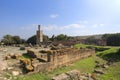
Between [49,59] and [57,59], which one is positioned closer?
[49,59]

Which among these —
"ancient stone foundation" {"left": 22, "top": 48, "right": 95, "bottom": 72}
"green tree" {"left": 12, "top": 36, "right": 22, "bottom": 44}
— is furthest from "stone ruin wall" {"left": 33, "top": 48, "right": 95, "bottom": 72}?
"green tree" {"left": 12, "top": 36, "right": 22, "bottom": 44}

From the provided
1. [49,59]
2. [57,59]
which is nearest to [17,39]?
[57,59]

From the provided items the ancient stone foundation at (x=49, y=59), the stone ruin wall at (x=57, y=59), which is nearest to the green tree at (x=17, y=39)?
the stone ruin wall at (x=57, y=59)

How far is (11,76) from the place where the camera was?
32.1 ft

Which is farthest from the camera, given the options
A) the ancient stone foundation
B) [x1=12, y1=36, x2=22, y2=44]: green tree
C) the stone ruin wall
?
[x1=12, y1=36, x2=22, y2=44]: green tree

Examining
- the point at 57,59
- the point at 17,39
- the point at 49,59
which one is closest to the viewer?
the point at 49,59

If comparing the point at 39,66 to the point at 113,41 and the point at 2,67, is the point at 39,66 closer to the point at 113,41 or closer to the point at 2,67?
the point at 2,67

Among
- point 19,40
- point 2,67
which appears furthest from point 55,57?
point 19,40

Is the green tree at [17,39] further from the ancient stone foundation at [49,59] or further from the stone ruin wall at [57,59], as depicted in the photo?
the ancient stone foundation at [49,59]

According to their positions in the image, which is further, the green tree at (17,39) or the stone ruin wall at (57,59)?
the green tree at (17,39)

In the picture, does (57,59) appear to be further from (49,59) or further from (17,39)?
(17,39)

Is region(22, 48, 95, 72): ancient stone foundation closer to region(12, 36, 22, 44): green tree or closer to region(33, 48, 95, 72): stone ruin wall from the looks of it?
region(33, 48, 95, 72): stone ruin wall

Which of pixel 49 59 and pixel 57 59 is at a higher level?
pixel 49 59

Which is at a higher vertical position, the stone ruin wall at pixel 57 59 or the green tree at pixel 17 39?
the green tree at pixel 17 39
